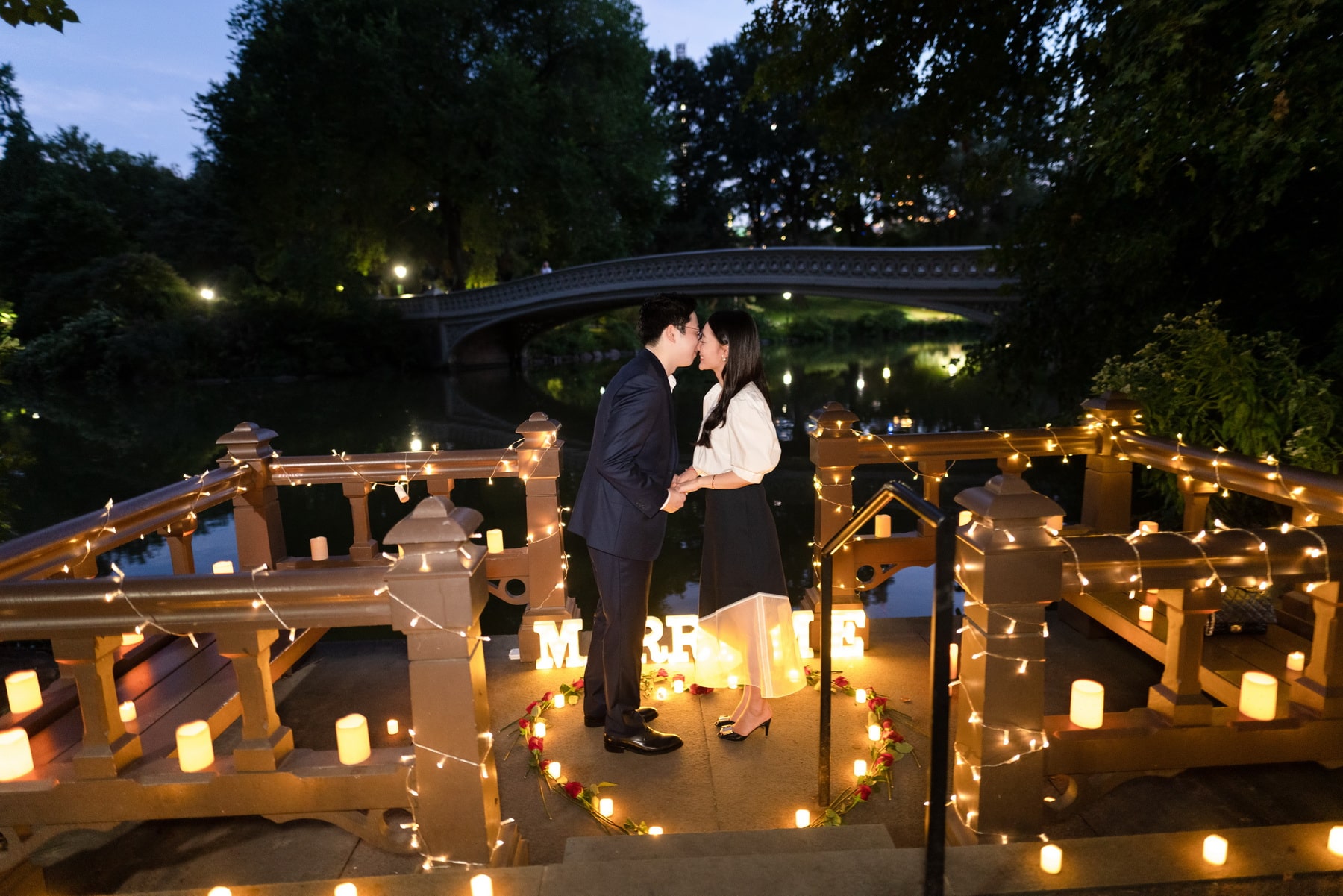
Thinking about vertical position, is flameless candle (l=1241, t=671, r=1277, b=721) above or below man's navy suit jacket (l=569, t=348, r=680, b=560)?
below

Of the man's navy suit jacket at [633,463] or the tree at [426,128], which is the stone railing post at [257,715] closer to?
the man's navy suit jacket at [633,463]

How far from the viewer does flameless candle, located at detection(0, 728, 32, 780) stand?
2.68 metres

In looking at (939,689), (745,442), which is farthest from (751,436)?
(939,689)

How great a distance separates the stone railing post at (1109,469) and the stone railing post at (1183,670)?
7.77 feet

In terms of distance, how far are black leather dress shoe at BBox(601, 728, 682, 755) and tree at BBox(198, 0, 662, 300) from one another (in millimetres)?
27242

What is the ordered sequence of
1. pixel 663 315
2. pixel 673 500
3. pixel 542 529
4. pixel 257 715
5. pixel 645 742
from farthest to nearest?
pixel 542 529 < pixel 645 742 < pixel 673 500 < pixel 663 315 < pixel 257 715

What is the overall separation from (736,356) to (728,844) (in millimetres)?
1849

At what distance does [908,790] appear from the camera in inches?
135

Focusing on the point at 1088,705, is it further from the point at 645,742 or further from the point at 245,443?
the point at 245,443

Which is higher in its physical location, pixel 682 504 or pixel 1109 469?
pixel 682 504

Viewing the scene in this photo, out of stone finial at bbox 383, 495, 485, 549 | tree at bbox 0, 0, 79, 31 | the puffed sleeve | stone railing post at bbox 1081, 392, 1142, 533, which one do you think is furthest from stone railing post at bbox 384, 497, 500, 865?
stone railing post at bbox 1081, 392, 1142, 533

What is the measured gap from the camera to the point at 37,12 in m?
3.76

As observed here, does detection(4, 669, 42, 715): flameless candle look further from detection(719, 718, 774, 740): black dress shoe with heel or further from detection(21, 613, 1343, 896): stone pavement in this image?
detection(719, 718, 774, 740): black dress shoe with heel

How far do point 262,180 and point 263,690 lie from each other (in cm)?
3150
